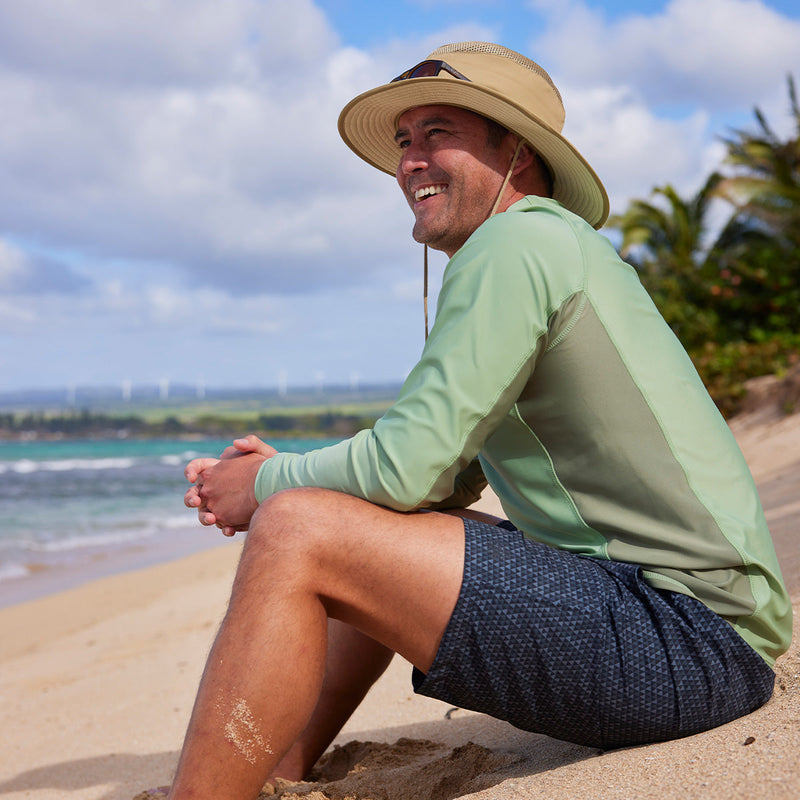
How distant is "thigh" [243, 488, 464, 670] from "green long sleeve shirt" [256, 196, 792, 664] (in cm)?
6

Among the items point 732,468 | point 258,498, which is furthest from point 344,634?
point 732,468

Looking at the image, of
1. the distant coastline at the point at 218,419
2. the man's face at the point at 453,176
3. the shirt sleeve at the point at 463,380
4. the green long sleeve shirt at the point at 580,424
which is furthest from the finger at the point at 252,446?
the distant coastline at the point at 218,419

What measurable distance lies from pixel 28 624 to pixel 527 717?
5814mm

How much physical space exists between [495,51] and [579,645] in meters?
1.37

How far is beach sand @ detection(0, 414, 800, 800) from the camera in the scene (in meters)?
1.41

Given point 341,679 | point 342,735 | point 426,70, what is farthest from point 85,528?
point 426,70

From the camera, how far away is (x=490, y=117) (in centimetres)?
190

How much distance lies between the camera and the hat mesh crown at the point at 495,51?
1.98 meters

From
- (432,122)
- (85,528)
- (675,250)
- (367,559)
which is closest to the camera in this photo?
(367,559)

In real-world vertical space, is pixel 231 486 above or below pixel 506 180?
below

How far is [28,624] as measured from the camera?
6355 millimetres

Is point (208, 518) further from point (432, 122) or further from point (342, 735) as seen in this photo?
point (342, 735)

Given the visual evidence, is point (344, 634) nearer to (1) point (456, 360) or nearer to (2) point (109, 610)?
(1) point (456, 360)

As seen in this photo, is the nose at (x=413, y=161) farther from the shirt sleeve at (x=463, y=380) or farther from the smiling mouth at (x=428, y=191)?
the shirt sleeve at (x=463, y=380)
